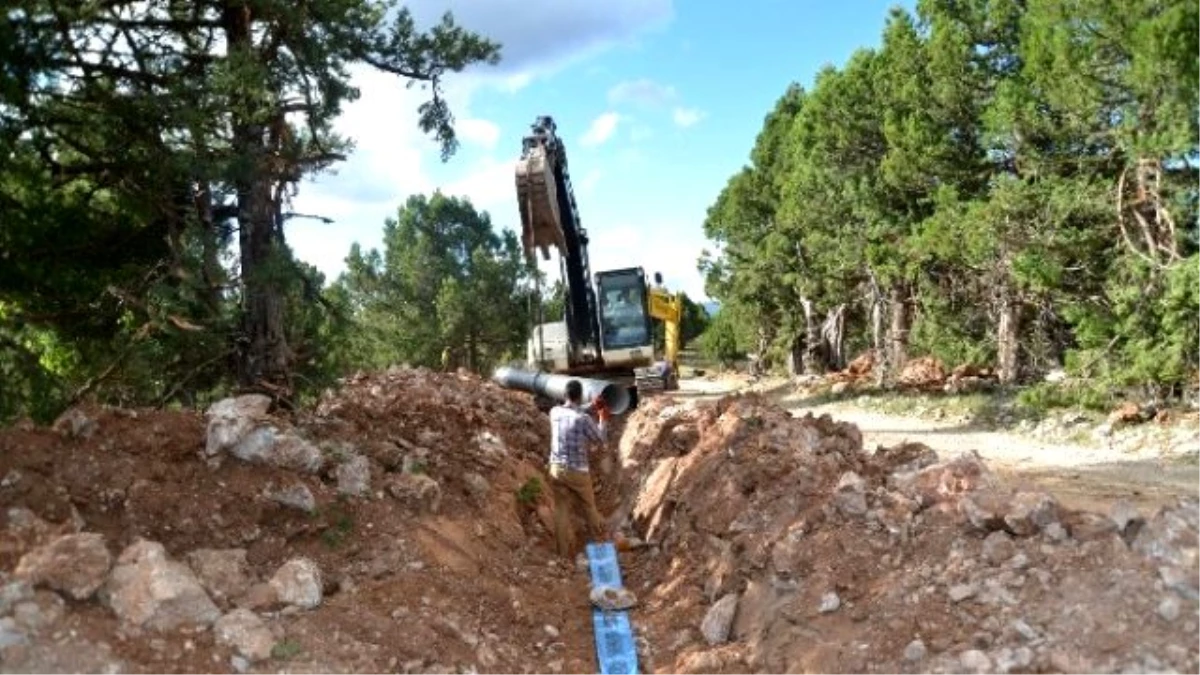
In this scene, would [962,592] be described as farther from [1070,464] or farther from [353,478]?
[1070,464]

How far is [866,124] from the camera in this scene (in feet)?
91.7

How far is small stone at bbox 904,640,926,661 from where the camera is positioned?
5664mm

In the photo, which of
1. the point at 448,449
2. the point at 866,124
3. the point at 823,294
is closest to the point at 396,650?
the point at 448,449

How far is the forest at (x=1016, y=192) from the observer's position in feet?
52.5

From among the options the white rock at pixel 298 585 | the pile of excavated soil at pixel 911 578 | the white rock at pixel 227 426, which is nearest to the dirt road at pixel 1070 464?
the pile of excavated soil at pixel 911 578

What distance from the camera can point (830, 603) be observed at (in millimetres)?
6469

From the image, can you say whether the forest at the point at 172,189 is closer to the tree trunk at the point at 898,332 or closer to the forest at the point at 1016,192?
the forest at the point at 1016,192

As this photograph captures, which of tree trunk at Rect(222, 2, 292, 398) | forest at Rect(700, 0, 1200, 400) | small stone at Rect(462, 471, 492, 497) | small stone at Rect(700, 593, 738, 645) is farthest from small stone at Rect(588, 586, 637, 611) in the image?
forest at Rect(700, 0, 1200, 400)

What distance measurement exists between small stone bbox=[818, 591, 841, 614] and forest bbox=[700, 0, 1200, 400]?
9556 mm

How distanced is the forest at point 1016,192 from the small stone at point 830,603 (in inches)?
376

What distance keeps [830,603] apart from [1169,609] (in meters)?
2.00

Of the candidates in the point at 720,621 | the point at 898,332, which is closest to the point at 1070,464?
the point at 720,621

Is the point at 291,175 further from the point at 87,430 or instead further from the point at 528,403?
the point at 528,403

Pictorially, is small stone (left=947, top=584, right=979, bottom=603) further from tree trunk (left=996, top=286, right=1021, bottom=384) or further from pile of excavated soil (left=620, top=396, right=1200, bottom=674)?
tree trunk (left=996, top=286, right=1021, bottom=384)
